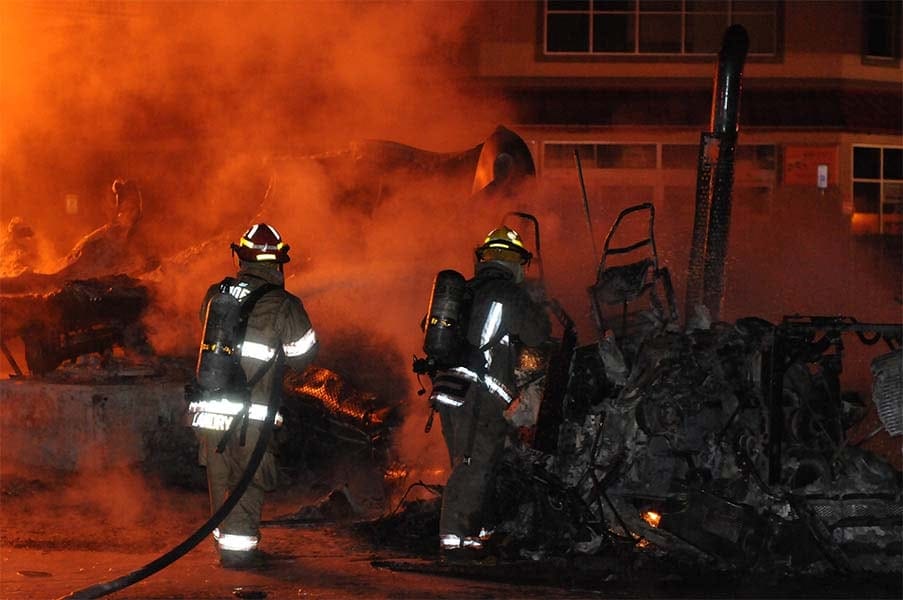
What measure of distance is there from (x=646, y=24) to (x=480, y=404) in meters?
13.3

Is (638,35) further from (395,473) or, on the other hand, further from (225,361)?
(225,361)

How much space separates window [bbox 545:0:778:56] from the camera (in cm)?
1814

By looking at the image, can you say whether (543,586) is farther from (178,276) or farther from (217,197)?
(217,197)

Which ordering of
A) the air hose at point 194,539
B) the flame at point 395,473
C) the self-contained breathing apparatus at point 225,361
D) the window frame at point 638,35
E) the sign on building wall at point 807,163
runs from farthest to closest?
the window frame at point 638,35
the sign on building wall at point 807,163
the flame at point 395,473
the self-contained breathing apparatus at point 225,361
the air hose at point 194,539

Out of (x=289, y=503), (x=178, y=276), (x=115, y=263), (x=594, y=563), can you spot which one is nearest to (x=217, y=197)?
(x=115, y=263)

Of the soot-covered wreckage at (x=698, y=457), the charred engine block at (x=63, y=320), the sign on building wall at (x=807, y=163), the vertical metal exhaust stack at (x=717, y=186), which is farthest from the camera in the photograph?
the sign on building wall at (x=807, y=163)

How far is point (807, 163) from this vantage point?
707 inches

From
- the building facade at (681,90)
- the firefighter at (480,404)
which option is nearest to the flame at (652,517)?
the firefighter at (480,404)

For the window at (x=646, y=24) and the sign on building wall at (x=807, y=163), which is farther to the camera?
the window at (x=646, y=24)

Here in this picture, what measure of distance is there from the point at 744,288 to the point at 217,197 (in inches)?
271

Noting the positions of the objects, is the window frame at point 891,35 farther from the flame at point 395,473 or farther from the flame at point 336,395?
the flame at point 395,473

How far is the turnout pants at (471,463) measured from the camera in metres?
6.07

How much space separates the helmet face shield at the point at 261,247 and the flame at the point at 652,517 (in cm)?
228

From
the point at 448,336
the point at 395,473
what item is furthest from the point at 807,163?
the point at 448,336
